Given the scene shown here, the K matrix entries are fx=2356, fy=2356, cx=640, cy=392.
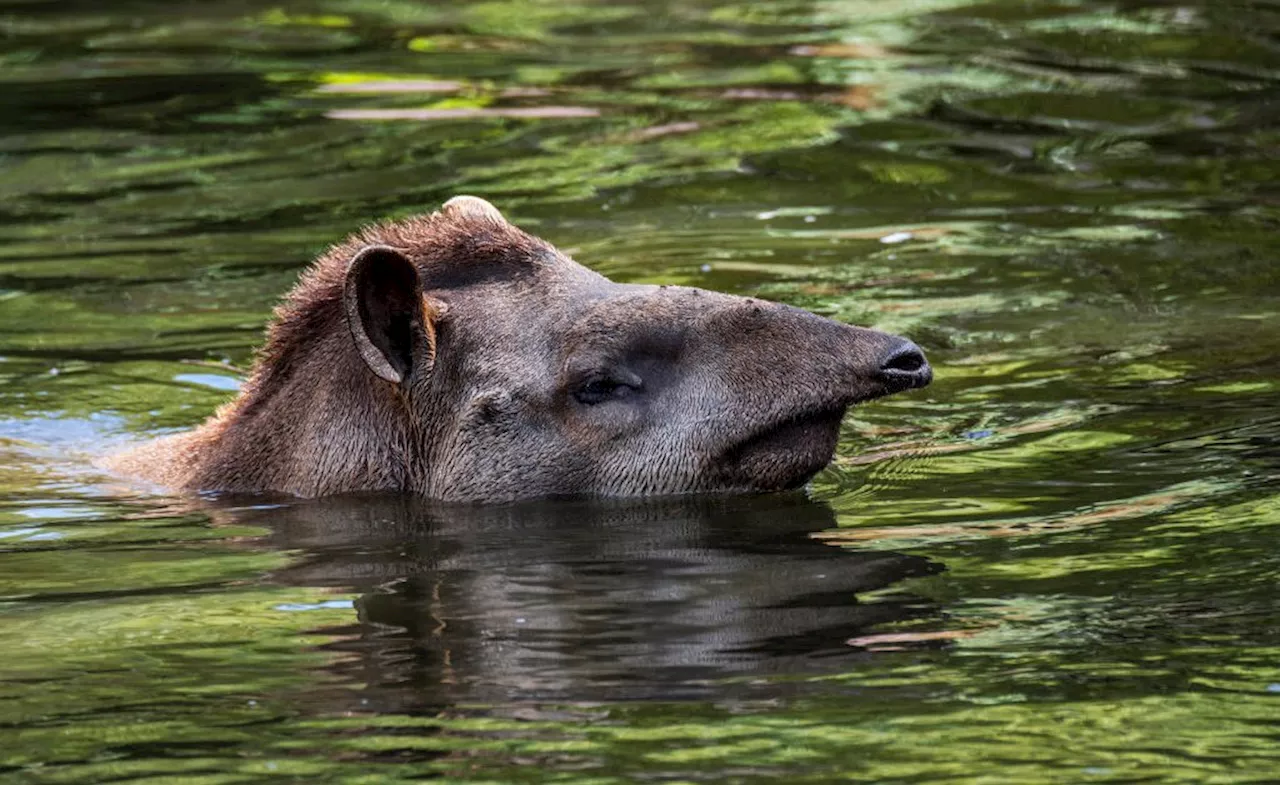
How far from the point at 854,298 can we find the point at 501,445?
512cm

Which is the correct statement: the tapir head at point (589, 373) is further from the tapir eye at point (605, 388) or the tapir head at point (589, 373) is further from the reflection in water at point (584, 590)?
the reflection in water at point (584, 590)

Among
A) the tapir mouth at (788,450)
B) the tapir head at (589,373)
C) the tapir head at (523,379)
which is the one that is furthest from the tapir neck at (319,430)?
the tapir mouth at (788,450)

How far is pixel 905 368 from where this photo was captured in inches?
370

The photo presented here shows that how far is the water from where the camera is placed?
6906 mm

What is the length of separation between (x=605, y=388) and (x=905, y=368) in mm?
1313

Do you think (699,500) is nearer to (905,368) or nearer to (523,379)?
(523,379)

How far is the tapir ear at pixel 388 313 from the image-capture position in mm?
9680

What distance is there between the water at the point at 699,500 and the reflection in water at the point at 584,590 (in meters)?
0.03

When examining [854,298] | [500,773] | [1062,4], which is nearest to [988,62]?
[1062,4]

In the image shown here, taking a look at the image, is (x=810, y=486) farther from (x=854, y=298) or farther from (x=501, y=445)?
(x=854, y=298)

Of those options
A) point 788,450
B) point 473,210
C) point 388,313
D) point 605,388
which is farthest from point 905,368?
point 473,210

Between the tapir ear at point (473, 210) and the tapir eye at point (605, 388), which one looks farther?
the tapir ear at point (473, 210)

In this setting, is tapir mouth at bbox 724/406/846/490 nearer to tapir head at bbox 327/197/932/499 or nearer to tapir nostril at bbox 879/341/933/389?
tapir head at bbox 327/197/932/499

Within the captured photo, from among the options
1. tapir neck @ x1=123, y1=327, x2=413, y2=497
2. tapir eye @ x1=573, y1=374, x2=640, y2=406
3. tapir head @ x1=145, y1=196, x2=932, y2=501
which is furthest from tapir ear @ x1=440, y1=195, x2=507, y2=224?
tapir eye @ x1=573, y1=374, x2=640, y2=406
